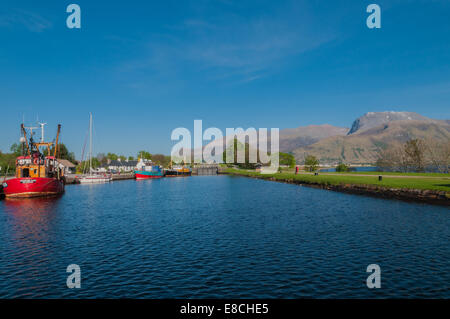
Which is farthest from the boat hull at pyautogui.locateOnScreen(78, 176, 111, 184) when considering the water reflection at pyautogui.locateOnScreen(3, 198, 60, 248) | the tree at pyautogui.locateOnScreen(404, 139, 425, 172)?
the tree at pyautogui.locateOnScreen(404, 139, 425, 172)

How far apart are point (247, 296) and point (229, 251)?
7567 mm

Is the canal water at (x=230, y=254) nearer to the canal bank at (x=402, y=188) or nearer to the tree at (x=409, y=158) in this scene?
the canal bank at (x=402, y=188)

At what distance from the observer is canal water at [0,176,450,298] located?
15633 mm

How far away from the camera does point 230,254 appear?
70.8 ft

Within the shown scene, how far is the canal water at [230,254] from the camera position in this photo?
1563 cm

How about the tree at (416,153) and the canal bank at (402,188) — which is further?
the tree at (416,153)

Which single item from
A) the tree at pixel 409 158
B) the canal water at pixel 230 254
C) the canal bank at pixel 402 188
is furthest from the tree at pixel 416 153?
the canal water at pixel 230 254

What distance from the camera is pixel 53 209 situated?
4544cm

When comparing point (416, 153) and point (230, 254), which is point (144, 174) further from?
point (230, 254)

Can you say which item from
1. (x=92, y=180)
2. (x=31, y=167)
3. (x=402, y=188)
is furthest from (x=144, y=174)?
(x=402, y=188)
